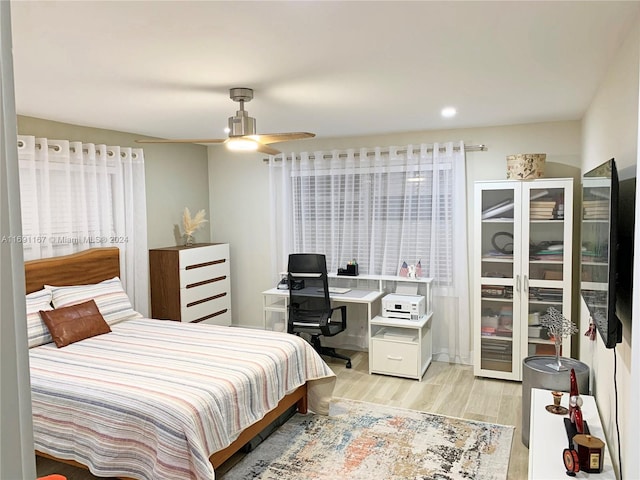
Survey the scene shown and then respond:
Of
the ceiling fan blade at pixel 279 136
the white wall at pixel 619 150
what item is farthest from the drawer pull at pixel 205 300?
the white wall at pixel 619 150

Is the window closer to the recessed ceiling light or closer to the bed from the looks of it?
the recessed ceiling light

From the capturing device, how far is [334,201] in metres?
5.32

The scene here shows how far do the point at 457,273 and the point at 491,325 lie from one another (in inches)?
25.2

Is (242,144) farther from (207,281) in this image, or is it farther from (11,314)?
(11,314)

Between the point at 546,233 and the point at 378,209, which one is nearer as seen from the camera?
the point at 546,233

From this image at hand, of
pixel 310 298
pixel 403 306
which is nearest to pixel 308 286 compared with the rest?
pixel 310 298

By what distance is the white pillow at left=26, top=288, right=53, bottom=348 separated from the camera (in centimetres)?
355

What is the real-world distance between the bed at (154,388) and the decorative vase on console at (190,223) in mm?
1436

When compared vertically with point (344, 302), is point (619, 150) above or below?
above

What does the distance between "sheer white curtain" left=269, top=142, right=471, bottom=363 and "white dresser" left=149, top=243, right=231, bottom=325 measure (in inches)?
29.8

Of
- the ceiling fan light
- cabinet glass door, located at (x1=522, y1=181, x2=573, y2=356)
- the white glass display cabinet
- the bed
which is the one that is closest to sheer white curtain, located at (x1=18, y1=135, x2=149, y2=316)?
the bed

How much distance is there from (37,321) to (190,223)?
2.13 meters

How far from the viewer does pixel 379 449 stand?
3201mm

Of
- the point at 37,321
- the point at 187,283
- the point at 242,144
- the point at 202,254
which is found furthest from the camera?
the point at 202,254
